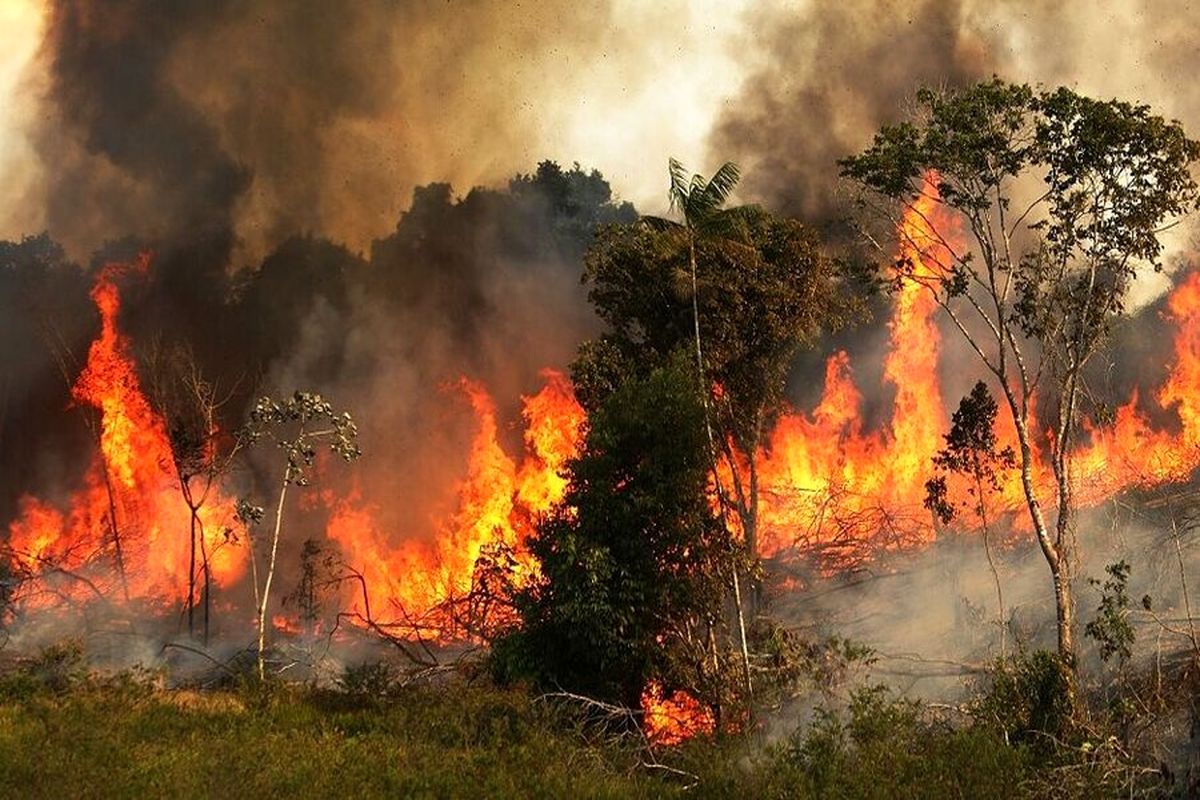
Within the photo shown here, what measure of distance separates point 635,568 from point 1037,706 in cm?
764

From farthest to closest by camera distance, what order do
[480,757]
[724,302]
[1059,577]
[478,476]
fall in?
1. [478,476]
2. [724,302]
3. [1059,577]
4. [480,757]

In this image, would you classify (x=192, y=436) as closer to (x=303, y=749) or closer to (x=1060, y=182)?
(x=303, y=749)

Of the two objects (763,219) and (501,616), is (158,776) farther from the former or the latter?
(763,219)

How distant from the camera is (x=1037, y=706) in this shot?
52.0 feet

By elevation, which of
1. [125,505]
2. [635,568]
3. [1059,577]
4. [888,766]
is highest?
[125,505]

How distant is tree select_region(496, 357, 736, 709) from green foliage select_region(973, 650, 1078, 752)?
510cm

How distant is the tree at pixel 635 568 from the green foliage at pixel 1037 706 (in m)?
5.10

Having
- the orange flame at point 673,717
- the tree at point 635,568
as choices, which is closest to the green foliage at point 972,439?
the tree at point 635,568

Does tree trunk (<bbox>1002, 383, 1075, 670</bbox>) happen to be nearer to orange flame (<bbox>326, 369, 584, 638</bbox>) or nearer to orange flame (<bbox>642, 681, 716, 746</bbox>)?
orange flame (<bbox>642, 681, 716, 746</bbox>)

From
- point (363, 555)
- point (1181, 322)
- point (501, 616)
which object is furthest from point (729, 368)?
Result: point (1181, 322)

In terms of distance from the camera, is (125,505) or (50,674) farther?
(125,505)

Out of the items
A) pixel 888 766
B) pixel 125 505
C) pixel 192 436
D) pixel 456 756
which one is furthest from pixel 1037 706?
pixel 125 505

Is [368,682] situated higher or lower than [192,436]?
lower

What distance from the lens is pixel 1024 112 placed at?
773 inches
